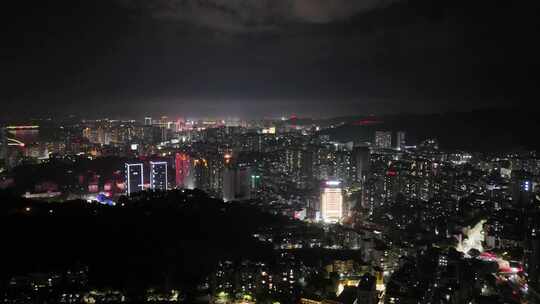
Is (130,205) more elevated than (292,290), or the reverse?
(130,205)

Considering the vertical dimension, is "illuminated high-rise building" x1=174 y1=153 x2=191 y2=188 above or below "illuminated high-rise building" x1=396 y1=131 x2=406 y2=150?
below

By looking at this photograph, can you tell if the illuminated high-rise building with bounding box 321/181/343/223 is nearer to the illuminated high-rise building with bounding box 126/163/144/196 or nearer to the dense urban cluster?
the dense urban cluster

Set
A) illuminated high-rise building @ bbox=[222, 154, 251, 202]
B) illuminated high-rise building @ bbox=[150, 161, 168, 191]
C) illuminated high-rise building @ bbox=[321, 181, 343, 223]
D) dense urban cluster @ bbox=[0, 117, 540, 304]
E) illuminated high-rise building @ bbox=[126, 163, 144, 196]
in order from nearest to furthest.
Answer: dense urban cluster @ bbox=[0, 117, 540, 304] < illuminated high-rise building @ bbox=[321, 181, 343, 223] < illuminated high-rise building @ bbox=[222, 154, 251, 202] < illuminated high-rise building @ bbox=[126, 163, 144, 196] < illuminated high-rise building @ bbox=[150, 161, 168, 191]

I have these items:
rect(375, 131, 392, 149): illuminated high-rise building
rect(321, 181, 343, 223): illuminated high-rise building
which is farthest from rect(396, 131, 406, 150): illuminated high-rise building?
rect(321, 181, 343, 223): illuminated high-rise building

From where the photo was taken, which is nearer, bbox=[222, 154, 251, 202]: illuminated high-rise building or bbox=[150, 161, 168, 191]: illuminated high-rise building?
bbox=[222, 154, 251, 202]: illuminated high-rise building

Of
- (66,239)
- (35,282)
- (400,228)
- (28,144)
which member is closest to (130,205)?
(66,239)

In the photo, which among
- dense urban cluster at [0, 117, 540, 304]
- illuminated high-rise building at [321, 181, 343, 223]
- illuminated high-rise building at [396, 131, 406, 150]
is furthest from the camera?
illuminated high-rise building at [396, 131, 406, 150]

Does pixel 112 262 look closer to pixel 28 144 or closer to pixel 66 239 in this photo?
pixel 66 239
